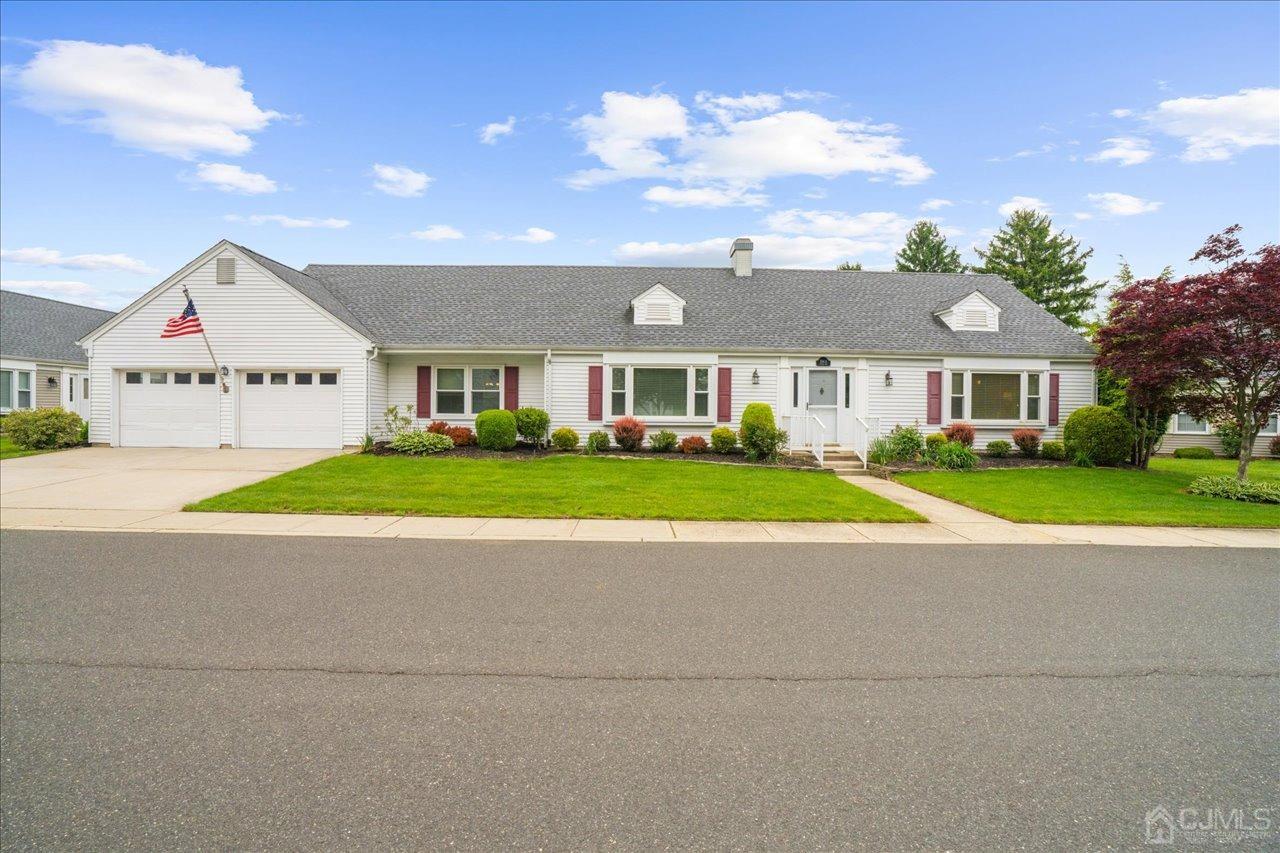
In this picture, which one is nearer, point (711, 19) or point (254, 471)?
point (254, 471)

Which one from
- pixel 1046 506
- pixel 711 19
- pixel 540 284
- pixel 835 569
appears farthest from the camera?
pixel 540 284

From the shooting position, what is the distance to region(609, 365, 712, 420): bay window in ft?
59.4

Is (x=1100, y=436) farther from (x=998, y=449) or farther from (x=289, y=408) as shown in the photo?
(x=289, y=408)

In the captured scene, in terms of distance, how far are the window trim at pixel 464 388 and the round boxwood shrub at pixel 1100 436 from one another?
16.2m

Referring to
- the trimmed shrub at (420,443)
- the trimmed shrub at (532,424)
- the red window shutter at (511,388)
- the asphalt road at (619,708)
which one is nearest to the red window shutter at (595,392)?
the trimmed shrub at (532,424)

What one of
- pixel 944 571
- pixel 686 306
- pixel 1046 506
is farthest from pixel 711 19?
pixel 944 571

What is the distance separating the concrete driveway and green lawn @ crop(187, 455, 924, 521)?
89 cm

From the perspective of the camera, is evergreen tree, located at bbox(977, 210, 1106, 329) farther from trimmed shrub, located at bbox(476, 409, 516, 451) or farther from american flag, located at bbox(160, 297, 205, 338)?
american flag, located at bbox(160, 297, 205, 338)

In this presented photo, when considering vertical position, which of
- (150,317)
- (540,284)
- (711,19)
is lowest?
(150,317)

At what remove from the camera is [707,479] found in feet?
42.7

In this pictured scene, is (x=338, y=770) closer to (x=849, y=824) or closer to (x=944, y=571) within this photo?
(x=849, y=824)

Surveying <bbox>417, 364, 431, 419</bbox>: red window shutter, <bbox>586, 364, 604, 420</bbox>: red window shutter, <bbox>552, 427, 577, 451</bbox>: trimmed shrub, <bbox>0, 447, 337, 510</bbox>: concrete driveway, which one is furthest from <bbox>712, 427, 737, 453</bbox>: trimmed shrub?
<bbox>0, 447, 337, 510</bbox>: concrete driveway

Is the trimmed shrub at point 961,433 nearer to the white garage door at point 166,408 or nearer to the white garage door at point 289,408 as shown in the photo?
the white garage door at point 289,408

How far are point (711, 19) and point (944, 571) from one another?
13.6 m
